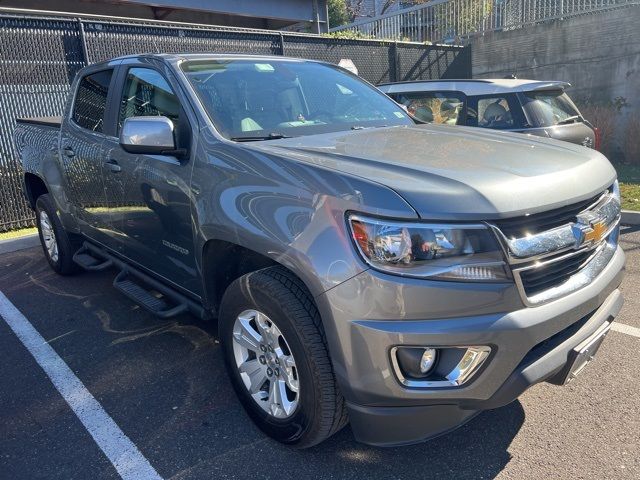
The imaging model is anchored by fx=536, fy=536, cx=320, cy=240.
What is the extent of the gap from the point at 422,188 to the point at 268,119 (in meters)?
1.44

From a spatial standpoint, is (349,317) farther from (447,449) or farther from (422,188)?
(447,449)

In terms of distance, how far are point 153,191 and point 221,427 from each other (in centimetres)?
148

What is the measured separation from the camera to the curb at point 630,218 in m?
6.26

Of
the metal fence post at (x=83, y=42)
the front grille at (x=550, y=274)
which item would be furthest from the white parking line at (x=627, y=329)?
the metal fence post at (x=83, y=42)

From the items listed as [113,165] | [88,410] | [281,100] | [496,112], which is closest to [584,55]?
[496,112]

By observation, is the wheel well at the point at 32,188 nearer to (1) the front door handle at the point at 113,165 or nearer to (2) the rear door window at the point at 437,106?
(1) the front door handle at the point at 113,165

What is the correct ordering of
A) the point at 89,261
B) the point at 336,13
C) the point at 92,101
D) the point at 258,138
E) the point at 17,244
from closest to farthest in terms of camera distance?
1. the point at 258,138
2. the point at 92,101
3. the point at 89,261
4. the point at 17,244
5. the point at 336,13

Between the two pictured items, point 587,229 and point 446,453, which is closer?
point 587,229

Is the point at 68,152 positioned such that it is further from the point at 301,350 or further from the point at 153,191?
the point at 301,350

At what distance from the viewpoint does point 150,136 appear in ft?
9.64

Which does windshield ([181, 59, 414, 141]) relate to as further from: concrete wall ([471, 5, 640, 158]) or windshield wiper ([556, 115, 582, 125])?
concrete wall ([471, 5, 640, 158])

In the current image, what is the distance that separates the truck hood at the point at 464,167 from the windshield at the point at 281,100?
10.9 inches

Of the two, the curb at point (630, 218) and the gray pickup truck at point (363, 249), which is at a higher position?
the gray pickup truck at point (363, 249)

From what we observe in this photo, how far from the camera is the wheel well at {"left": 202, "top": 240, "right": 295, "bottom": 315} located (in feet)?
9.49
